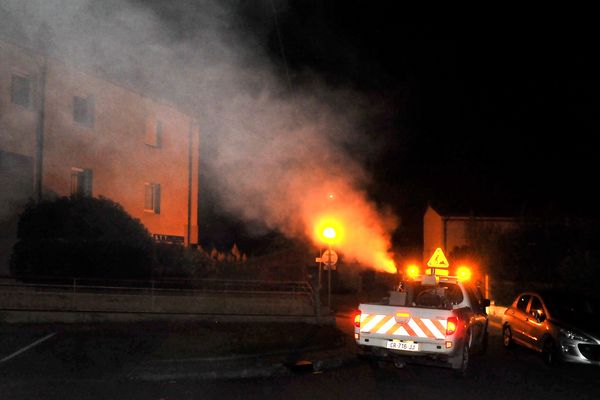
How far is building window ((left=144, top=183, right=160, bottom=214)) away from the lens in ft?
78.4

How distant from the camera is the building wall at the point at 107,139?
18.7 metres

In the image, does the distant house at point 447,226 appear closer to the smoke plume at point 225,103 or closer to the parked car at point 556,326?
the smoke plume at point 225,103

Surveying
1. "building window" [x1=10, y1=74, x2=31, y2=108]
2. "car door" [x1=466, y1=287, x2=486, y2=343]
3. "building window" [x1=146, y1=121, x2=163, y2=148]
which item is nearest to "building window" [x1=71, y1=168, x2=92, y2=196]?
"building window" [x1=146, y1=121, x2=163, y2=148]

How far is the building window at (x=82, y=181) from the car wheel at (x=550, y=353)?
14.7 metres

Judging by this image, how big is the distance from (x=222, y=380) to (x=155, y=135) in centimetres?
1487

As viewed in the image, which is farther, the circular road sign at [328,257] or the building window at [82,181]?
the building window at [82,181]

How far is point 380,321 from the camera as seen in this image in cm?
1001

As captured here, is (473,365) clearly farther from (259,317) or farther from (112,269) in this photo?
(112,269)

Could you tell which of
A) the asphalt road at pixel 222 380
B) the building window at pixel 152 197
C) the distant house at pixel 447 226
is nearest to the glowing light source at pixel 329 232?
the asphalt road at pixel 222 380

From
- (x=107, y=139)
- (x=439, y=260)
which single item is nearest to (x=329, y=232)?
(x=439, y=260)

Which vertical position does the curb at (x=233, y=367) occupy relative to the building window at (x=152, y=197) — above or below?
below

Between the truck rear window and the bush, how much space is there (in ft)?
30.8

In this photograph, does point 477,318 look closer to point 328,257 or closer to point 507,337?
point 507,337

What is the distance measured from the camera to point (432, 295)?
11.4 m
